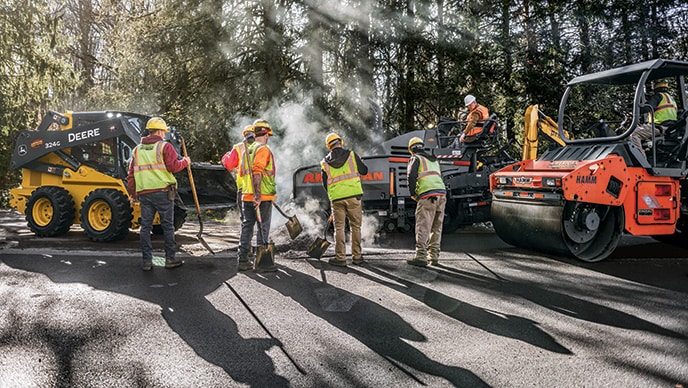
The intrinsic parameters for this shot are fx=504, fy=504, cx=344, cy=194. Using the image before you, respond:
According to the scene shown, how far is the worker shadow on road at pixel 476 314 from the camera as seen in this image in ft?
12.8

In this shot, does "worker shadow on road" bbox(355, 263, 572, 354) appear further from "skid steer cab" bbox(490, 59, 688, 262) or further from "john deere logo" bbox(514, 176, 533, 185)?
"john deere logo" bbox(514, 176, 533, 185)

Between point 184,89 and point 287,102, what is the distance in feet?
10.4

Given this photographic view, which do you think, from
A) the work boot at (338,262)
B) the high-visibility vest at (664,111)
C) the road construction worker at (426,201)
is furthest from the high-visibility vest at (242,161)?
the high-visibility vest at (664,111)

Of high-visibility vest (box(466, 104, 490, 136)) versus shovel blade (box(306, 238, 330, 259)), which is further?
high-visibility vest (box(466, 104, 490, 136))

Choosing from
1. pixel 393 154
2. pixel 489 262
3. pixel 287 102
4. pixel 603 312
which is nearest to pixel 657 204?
pixel 489 262

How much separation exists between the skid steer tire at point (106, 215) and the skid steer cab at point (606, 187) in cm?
572

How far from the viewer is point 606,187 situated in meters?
6.29

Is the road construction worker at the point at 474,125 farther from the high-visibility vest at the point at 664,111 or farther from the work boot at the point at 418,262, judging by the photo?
the work boot at the point at 418,262

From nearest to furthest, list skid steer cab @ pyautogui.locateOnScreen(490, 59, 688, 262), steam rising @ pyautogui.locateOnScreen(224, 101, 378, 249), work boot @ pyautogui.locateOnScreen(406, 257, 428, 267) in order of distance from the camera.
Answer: skid steer cab @ pyautogui.locateOnScreen(490, 59, 688, 262) < work boot @ pyautogui.locateOnScreen(406, 257, 428, 267) < steam rising @ pyautogui.locateOnScreen(224, 101, 378, 249)

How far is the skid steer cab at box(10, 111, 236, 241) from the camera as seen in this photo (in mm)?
8156

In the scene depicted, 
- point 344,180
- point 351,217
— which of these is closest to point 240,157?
point 344,180

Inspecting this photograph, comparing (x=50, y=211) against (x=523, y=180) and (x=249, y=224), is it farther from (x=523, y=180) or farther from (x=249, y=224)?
(x=523, y=180)

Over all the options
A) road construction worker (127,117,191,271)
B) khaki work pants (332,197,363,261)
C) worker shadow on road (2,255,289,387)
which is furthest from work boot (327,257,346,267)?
road construction worker (127,117,191,271)

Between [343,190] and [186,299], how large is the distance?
102 inches
